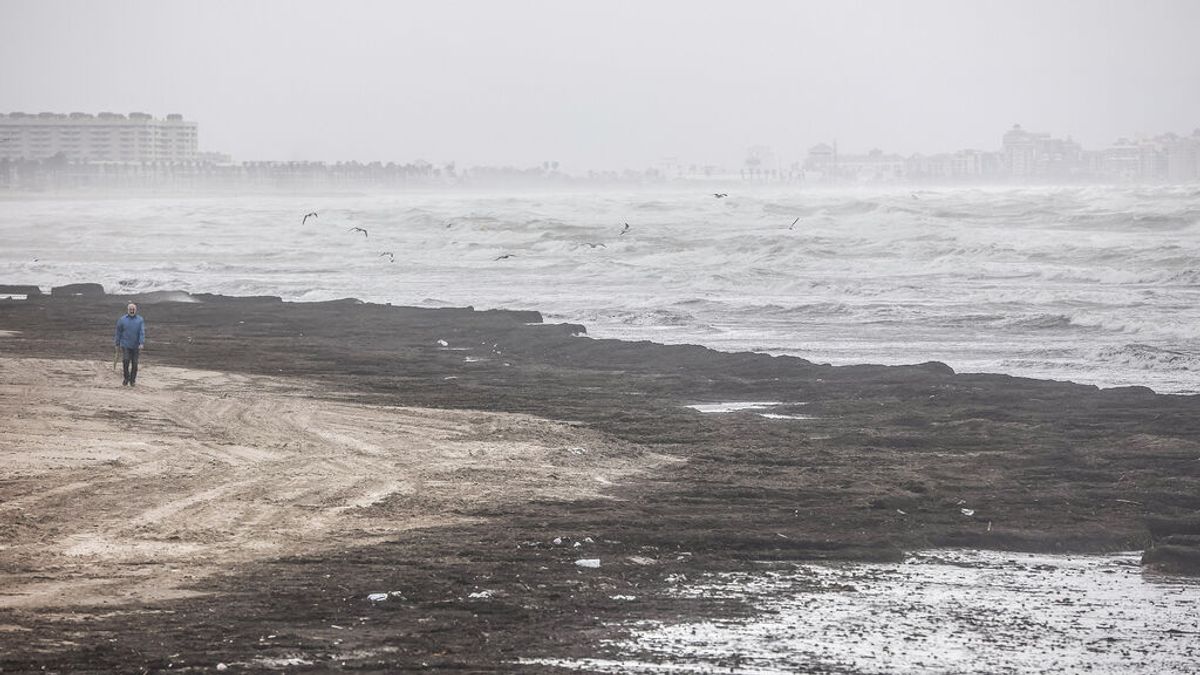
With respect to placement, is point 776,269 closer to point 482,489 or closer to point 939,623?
point 482,489

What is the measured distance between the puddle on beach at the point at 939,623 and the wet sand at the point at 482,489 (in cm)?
34

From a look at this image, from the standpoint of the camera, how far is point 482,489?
13359 millimetres

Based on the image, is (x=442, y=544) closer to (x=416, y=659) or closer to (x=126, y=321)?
(x=416, y=659)

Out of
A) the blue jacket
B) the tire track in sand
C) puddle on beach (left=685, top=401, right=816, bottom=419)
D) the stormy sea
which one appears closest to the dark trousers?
the blue jacket

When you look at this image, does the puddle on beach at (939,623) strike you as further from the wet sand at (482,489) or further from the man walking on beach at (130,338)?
the man walking on beach at (130,338)

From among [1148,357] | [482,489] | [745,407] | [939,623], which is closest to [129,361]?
[745,407]

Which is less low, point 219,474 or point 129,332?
point 129,332

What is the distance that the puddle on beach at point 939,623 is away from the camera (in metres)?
8.57

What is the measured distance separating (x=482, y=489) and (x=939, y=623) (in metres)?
5.07

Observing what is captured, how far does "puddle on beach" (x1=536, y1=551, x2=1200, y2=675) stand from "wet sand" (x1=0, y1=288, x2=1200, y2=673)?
0.34 m

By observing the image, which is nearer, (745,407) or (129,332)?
(745,407)

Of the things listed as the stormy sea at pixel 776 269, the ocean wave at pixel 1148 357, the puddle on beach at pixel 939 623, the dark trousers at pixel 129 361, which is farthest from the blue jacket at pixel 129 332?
the ocean wave at pixel 1148 357

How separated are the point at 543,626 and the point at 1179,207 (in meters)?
67.1

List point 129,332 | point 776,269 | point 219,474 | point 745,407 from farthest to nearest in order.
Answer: point 776,269
point 129,332
point 745,407
point 219,474
